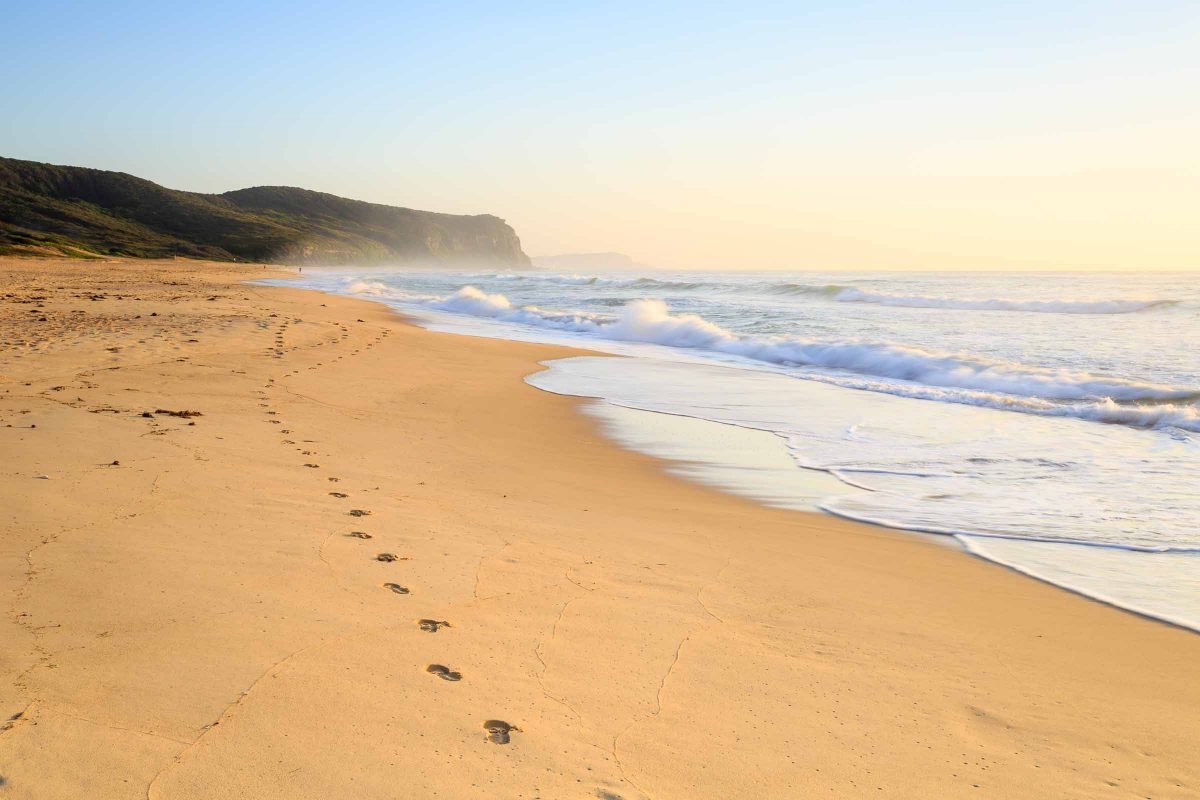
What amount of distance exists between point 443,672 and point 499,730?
0.42m

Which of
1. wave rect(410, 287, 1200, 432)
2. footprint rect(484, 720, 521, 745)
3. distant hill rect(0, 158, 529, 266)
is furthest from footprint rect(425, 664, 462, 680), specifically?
distant hill rect(0, 158, 529, 266)

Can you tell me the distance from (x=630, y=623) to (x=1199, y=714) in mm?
2279

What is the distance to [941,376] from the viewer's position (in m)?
13.9

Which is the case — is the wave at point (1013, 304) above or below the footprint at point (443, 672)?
above

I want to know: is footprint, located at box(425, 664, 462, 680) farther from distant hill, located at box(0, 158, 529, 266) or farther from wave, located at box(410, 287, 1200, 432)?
distant hill, located at box(0, 158, 529, 266)

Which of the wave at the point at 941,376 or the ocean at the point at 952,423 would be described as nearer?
the ocean at the point at 952,423

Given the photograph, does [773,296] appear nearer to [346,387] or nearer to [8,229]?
[346,387]

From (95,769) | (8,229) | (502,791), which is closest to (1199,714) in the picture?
(502,791)

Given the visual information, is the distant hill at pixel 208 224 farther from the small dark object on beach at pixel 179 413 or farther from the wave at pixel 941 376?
the small dark object on beach at pixel 179 413

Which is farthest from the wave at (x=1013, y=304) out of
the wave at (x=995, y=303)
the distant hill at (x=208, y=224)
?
the distant hill at (x=208, y=224)

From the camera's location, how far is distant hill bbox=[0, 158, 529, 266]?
250ft

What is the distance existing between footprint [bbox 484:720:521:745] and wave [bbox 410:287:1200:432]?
→ 33.2ft

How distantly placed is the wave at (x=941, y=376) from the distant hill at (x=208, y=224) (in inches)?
1658

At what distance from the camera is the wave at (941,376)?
10594 millimetres
